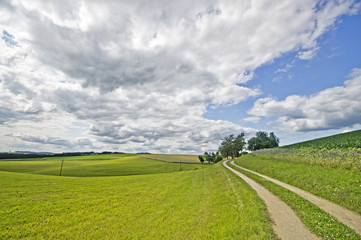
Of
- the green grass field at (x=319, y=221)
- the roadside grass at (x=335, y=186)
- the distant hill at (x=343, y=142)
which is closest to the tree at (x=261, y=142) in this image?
the distant hill at (x=343, y=142)

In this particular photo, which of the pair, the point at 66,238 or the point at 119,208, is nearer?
the point at 66,238

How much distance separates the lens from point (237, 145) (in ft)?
380

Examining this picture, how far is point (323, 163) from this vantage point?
23578mm

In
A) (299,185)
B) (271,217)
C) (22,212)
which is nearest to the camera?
(271,217)

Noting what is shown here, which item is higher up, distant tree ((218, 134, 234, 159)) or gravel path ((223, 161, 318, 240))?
distant tree ((218, 134, 234, 159))

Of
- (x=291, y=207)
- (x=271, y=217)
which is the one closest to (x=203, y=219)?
(x=271, y=217)

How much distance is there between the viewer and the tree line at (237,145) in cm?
11644

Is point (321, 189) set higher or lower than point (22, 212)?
higher

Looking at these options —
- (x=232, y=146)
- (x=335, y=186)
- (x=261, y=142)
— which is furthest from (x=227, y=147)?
(x=335, y=186)

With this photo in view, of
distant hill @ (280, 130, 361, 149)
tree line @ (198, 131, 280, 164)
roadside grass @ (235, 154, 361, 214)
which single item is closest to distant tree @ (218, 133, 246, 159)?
tree line @ (198, 131, 280, 164)

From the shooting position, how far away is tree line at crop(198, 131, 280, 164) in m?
116

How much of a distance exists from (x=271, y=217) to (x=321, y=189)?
8390 millimetres

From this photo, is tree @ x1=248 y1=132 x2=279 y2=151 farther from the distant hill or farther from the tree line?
the distant hill

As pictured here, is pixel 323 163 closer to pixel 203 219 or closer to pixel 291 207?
pixel 291 207
